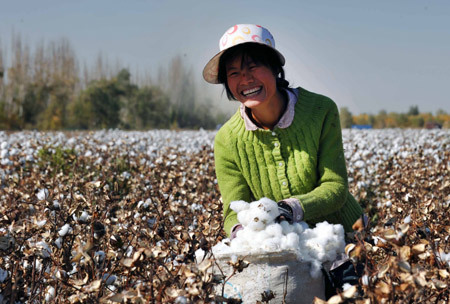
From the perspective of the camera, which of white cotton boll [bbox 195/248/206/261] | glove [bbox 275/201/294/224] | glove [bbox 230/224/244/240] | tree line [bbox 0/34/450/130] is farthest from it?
tree line [bbox 0/34/450/130]

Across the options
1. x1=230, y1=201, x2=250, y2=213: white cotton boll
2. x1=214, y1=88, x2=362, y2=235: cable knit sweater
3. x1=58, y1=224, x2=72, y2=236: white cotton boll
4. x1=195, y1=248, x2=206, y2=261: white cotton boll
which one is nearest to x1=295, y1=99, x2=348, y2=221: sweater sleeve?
x1=214, y1=88, x2=362, y2=235: cable knit sweater

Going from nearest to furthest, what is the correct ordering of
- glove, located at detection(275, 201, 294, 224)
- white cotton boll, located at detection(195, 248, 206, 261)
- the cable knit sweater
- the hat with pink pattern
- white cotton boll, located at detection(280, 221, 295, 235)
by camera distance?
white cotton boll, located at detection(195, 248, 206, 261)
white cotton boll, located at detection(280, 221, 295, 235)
glove, located at detection(275, 201, 294, 224)
the hat with pink pattern
the cable knit sweater

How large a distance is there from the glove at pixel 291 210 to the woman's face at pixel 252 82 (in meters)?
0.46

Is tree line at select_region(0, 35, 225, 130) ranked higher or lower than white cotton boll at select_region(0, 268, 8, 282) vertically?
lower

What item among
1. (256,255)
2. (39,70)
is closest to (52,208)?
(256,255)

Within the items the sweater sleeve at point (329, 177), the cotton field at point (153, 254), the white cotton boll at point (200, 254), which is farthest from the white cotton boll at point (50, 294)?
the sweater sleeve at point (329, 177)

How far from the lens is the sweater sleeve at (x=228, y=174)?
2.50 m

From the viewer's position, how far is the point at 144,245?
5.20ft

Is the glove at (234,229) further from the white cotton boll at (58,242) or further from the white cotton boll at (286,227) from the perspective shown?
the white cotton boll at (58,242)

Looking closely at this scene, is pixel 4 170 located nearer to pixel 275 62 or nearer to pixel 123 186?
pixel 123 186

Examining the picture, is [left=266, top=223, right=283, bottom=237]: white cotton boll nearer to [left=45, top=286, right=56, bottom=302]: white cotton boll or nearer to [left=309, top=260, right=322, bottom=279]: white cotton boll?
[left=309, top=260, right=322, bottom=279]: white cotton boll

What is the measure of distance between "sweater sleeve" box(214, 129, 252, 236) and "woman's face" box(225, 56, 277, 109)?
0.27 meters

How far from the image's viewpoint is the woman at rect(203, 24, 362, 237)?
232cm

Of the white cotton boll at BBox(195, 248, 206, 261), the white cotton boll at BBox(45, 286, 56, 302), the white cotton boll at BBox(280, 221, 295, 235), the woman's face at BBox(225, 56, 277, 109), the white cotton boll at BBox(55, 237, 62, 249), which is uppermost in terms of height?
the woman's face at BBox(225, 56, 277, 109)
